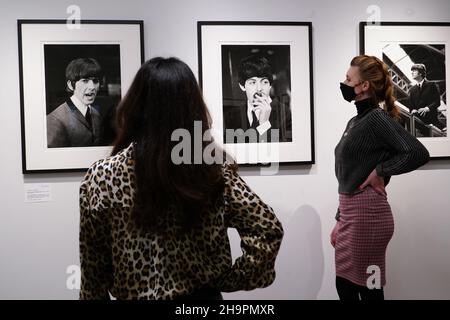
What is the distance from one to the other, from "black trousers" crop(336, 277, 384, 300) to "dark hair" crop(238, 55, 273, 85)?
1144 mm

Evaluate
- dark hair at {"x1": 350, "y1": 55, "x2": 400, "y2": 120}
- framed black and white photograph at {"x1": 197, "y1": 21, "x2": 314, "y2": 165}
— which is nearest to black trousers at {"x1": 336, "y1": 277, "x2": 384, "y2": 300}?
framed black and white photograph at {"x1": 197, "y1": 21, "x2": 314, "y2": 165}

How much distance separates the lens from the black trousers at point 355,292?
1912mm

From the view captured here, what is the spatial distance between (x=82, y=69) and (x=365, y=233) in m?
1.67

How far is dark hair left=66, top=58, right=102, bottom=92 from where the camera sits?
7.41 feet

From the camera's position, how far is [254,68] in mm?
2357

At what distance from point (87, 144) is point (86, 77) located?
0.36m

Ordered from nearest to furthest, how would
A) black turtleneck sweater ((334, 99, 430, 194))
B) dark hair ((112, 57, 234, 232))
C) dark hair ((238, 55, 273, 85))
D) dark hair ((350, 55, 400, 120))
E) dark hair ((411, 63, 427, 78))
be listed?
dark hair ((112, 57, 234, 232)), black turtleneck sweater ((334, 99, 430, 194)), dark hair ((350, 55, 400, 120)), dark hair ((238, 55, 273, 85)), dark hair ((411, 63, 427, 78))

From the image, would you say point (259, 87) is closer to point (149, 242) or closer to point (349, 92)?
point (349, 92)

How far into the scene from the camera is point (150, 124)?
3.46 feet

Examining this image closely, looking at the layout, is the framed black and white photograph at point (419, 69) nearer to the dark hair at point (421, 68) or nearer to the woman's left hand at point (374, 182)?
the dark hair at point (421, 68)

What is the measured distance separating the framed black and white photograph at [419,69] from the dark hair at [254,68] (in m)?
0.56

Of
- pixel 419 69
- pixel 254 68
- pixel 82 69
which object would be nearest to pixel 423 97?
pixel 419 69

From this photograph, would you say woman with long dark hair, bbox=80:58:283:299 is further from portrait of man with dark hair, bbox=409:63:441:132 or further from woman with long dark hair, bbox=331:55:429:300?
portrait of man with dark hair, bbox=409:63:441:132
